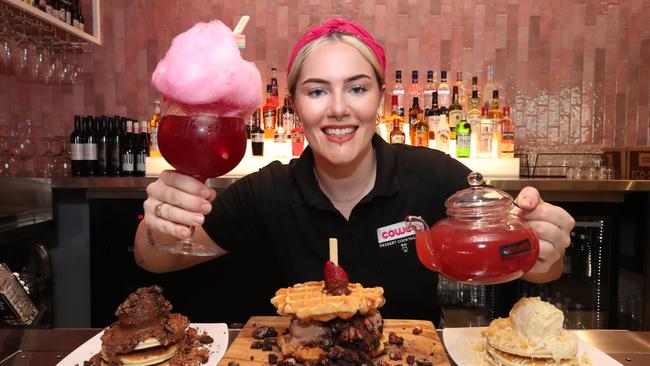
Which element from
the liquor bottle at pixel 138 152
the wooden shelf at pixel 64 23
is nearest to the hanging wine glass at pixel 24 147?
the liquor bottle at pixel 138 152

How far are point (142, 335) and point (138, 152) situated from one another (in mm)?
2878

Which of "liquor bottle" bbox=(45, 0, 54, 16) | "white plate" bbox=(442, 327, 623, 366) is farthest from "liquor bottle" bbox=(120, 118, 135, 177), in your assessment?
"white plate" bbox=(442, 327, 623, 366)

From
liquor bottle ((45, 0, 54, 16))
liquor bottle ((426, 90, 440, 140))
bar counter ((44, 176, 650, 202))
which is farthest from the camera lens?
liquor bottle ((426, 90, 440, 140))

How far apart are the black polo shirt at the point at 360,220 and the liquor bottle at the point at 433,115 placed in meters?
1.75

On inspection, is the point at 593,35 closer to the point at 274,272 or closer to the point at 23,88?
the point at 274,272

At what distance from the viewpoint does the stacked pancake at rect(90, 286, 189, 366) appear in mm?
1088

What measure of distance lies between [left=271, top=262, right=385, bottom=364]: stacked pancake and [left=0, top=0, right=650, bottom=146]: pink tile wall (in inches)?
121

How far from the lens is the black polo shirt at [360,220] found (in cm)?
167

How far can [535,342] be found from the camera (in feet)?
3.69

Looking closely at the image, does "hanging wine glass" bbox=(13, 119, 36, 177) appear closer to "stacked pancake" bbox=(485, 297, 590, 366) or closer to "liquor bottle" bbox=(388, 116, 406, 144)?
"liquor bottle" bbox=(388, 116, 406, 144)

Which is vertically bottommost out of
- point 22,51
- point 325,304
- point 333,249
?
point 325,304

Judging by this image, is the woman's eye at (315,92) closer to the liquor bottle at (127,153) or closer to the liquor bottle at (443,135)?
the liquor bottle at (443,135)

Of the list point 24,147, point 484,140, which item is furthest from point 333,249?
point 24,147

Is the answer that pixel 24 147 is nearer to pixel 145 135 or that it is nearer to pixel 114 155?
pixel 114 155
